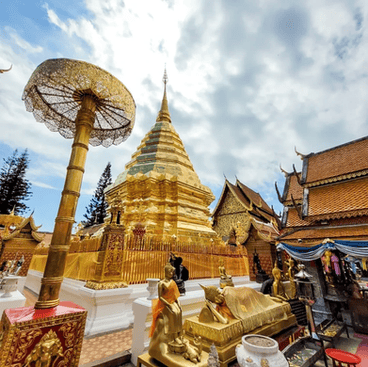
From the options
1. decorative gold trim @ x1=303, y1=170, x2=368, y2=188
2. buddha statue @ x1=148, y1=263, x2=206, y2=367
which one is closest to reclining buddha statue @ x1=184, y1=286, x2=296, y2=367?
buddha statue @ x1=148, y1=263, x2=206, y2=367

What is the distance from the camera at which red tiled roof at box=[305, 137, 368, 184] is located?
7914 millimetres

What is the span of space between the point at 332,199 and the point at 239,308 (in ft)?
22.5

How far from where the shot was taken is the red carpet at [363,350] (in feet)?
11.4

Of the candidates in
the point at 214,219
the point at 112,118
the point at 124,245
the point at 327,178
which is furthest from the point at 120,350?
the point at 214,219

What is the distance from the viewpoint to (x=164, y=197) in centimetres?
970

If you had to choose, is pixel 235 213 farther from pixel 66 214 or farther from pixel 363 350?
pixel 66 214

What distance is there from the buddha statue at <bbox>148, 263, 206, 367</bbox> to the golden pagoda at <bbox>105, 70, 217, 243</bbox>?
471cm

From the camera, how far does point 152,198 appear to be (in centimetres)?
944

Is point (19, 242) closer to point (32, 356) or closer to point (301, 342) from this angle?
point (32, 356)

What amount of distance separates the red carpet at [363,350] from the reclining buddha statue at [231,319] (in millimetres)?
1261

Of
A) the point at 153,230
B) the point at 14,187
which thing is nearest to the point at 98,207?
the point at 14,187

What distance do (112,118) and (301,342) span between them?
4.91 metres

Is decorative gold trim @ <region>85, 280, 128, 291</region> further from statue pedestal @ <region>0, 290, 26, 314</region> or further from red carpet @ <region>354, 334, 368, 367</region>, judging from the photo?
red carpet @ <region>354, 334, 368, 367</region>

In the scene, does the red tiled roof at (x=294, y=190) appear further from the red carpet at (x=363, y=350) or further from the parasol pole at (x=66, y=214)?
the parasol pole at (x=66, y=214)
